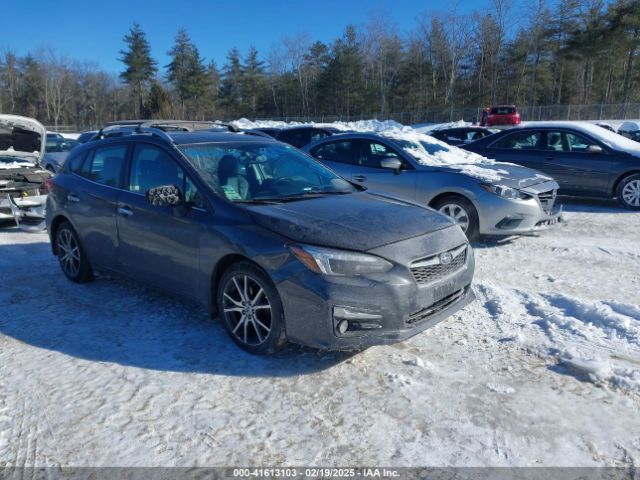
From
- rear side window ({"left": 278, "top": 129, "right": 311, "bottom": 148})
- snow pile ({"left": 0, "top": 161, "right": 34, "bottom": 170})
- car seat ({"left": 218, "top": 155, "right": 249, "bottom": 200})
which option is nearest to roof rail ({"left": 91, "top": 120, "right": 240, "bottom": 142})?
car seat ({"left": 218, "top": 155, "right": 249, "bottom": 200})

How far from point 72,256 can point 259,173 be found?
104 inches

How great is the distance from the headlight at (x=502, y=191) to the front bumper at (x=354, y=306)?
3740 millimetres

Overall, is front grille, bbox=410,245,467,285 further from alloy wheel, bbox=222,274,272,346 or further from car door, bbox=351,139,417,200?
car door, bbox=351,139,417,200

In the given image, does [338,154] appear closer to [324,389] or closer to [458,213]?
[458,213]

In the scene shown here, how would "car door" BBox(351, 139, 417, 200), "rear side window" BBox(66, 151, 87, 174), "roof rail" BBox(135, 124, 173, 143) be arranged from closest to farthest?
"roof rail" BBox(135, 124, 173, 143) → "rear side window" BBox(66, 151, 87, 174) → "car door" BBox(351, 139, 417, 200)

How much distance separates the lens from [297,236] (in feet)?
11.2

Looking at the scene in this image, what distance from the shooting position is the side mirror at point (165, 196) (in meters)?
4.01

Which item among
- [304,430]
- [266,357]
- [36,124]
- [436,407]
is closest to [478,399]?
[436,407]

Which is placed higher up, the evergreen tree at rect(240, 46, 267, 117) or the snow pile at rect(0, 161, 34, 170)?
the evergreen tree at rect(240, 46, 267, 117)

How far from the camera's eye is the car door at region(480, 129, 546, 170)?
10.2 metres

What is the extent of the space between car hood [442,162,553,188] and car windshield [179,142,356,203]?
2.91 m

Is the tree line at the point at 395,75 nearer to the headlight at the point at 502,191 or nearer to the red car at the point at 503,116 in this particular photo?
the red car at the point at 503,116

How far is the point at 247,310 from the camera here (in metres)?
3.71

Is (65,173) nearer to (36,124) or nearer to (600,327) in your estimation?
(36,124)
